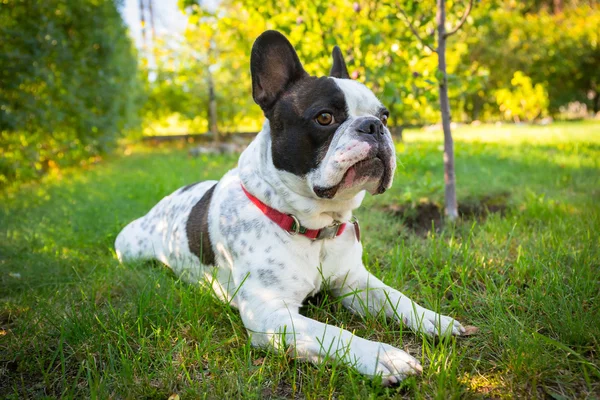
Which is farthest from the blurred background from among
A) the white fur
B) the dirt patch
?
the white fur

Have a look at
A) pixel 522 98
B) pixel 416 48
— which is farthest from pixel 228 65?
pixel 522 98

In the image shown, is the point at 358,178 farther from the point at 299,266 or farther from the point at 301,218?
the point at 299,266

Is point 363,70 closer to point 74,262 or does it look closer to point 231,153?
point 74,262

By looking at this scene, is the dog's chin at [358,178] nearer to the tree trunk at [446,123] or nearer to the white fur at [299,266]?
the white fur at [299,266]

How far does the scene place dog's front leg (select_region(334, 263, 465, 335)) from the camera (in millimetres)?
2100

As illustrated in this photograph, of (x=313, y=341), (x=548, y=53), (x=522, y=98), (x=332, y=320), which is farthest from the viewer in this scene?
(x=548, y=53)

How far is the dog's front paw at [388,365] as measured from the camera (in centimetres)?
172

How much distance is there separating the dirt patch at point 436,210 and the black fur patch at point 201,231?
2112 mm

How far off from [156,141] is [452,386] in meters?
16.0

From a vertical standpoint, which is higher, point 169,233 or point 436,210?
point 169,233

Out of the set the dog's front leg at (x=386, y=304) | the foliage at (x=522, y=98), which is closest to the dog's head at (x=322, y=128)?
the dog's front leg at (x=386, y=304)

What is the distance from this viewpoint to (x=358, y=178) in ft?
7.04

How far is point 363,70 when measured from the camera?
4.79 m

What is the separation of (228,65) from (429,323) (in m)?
11.8
